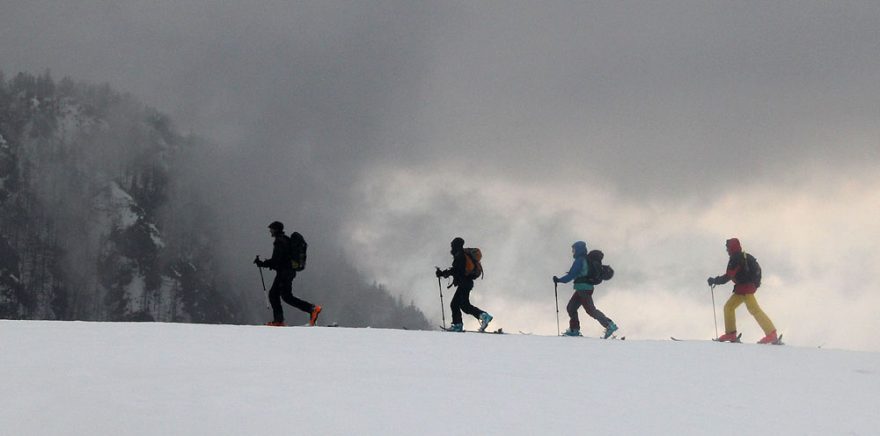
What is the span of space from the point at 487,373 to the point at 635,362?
10.1 ft

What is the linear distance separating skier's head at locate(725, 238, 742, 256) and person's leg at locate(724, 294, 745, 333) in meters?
0.91

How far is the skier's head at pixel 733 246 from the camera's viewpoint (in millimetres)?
18734

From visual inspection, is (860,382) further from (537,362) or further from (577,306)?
(577,306)

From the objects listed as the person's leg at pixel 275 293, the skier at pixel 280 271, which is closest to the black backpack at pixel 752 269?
the skier at pixel 280 271

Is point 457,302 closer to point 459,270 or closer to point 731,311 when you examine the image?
Answer: point 459,270

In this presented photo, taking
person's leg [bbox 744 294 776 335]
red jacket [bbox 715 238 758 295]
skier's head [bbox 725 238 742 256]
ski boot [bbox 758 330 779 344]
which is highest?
skier's head [bbox 725 238 742 256]

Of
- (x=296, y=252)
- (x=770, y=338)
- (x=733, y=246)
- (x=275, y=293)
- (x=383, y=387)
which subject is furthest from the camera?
(x=733, y=246)

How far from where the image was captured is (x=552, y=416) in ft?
28.9

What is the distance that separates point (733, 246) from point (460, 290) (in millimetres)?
5783

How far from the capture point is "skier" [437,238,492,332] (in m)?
18.4

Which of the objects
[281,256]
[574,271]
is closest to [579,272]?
[574,271]

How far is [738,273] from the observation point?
18531mm

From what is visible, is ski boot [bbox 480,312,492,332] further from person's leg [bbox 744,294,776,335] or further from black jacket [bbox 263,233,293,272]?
person's leg [bbox 744,294,776,335]

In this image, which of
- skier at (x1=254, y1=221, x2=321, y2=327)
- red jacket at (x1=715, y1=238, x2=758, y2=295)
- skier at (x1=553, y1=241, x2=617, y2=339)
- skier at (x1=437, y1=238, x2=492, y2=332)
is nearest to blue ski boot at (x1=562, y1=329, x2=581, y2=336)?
skier at (x1=553, y1=241, x2=617, y2=339)
